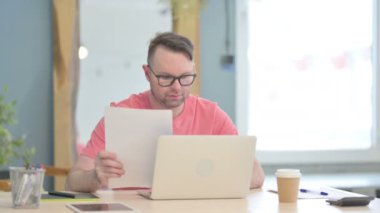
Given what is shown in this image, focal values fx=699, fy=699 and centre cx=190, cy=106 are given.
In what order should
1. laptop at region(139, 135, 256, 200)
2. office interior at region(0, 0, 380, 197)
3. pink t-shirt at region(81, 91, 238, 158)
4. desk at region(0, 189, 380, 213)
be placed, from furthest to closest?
office interior at region(0, 0, 380, 197), pink t-shirt at region(81, 91, 238, 158), laptop at region(139, 135, 256, 200), desk at region(0, 189, 380, 213)

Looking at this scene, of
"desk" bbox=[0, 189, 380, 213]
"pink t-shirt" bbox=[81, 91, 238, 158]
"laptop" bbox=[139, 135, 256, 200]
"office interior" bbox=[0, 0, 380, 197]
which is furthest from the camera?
"office interior" bbox=[0, 0, 380, 197]

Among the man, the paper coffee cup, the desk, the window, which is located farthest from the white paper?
the window

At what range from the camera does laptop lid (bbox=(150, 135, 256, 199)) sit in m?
2.29

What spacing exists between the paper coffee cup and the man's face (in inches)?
24.9

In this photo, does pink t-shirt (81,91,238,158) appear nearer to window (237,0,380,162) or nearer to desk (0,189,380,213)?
desk (0,189,380,213)

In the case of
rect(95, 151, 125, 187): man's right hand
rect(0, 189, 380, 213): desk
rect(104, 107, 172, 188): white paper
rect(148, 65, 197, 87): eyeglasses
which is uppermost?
rect(148, 65, 197, 87): eyeglasses

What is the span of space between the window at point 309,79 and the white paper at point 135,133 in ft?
8.72

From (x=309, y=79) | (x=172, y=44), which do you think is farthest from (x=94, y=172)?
(x=309, y=79)

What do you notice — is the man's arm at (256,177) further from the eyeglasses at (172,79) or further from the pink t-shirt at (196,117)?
the eyeglasses at (172,79)

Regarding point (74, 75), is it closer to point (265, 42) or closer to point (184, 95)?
point (265, 42)

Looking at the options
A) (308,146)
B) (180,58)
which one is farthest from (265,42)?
(180,58)

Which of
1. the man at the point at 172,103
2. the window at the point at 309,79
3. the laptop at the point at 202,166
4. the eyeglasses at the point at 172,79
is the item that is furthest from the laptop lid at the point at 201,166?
the window at the point at 309,79

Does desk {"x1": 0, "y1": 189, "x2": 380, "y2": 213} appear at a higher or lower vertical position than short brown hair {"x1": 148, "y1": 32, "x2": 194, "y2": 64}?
lower

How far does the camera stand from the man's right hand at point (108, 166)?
2.38 metres
